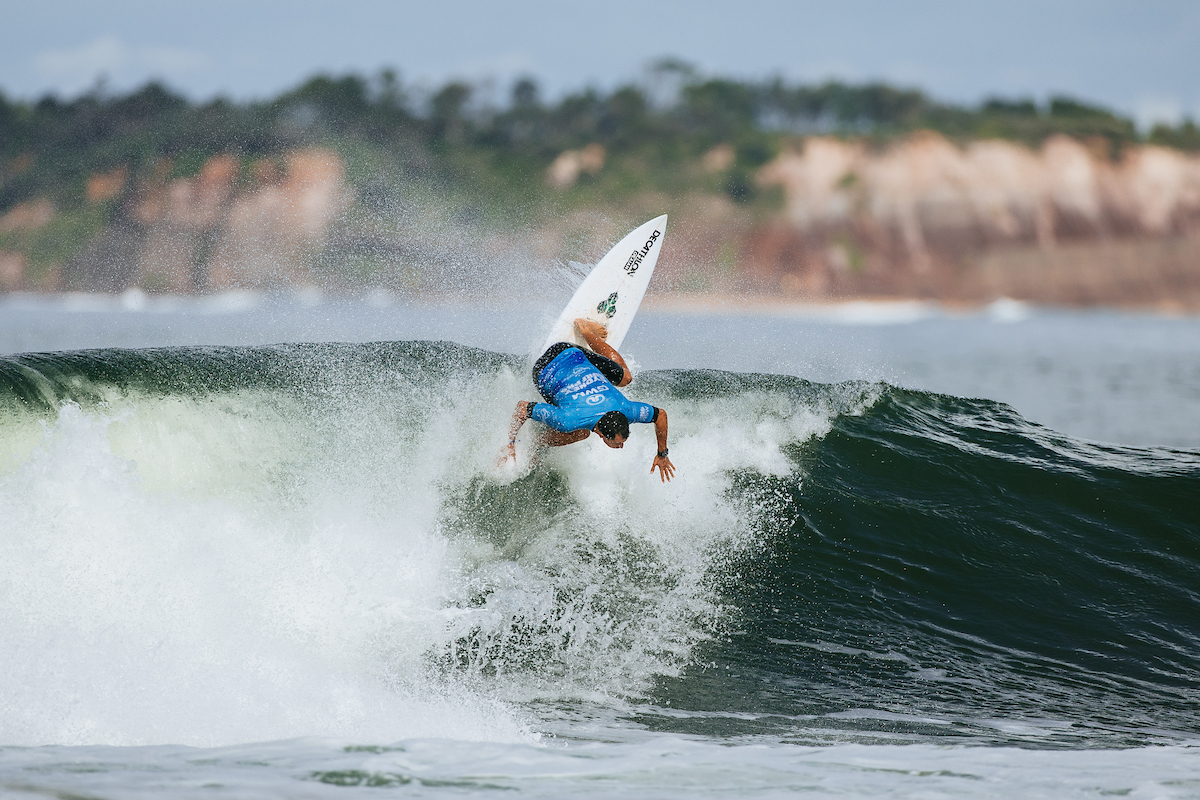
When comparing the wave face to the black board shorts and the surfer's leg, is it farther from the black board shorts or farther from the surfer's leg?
the black board shorts

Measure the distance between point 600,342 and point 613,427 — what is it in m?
1.04

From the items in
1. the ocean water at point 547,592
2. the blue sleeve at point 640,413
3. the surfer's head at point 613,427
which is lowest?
the ocean water at point 547,592

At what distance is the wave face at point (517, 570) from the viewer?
4.41 meters

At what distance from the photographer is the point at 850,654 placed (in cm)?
536

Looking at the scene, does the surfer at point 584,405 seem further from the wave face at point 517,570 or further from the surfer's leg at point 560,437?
the wave face at point 517,570

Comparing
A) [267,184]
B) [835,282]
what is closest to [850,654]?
[835,282]

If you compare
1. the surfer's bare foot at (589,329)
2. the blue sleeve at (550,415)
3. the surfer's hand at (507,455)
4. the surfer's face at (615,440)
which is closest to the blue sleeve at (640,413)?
the surfer's face at (615,440)

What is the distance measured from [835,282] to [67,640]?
67.1 meters

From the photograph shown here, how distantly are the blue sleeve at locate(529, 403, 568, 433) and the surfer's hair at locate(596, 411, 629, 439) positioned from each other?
0.23 m

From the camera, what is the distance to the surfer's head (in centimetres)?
557

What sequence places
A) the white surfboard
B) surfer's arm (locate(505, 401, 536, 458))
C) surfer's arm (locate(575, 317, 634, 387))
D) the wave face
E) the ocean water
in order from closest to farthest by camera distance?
the ocean water, the wave face, surfer's arm (locate(505, 401, 536, 458)), surfer's arm (locate(575, 317, 634, 387)), the white surfboard

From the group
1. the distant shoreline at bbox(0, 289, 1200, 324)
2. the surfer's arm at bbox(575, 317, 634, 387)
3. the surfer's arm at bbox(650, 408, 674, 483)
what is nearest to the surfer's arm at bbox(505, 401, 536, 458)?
the surfer's arm at bbox(575, 317, 634, 387)

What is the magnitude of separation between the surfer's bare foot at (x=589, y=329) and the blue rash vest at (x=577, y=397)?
737mm

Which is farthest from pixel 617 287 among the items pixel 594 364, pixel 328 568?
pixel 328 568
